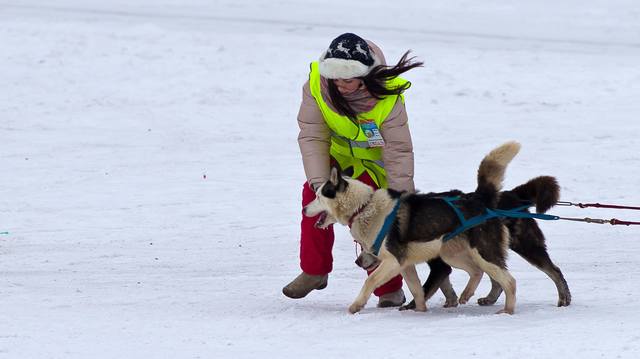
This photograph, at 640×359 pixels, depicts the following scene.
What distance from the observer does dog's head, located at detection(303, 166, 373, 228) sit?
210 inches

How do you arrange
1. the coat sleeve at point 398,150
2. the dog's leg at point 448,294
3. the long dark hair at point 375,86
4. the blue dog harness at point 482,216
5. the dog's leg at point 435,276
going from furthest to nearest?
the dog's leg at point 448,294, the dog's leg at point 435,276, the coat sleeve at point 398,150, the long dark hair at point 375,86, the blue dog harness at point 482,216

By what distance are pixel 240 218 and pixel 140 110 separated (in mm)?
4523

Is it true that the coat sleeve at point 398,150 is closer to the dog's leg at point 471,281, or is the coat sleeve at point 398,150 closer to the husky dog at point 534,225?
the husky dog at point 534,225

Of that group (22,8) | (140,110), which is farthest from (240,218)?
(22,8)

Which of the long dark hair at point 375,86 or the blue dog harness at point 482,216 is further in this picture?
the long dark hair at point 375,86

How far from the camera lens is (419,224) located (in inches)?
208

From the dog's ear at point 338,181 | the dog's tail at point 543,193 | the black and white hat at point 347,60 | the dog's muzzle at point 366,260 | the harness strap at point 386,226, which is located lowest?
the dog's muzzle at point 366,260

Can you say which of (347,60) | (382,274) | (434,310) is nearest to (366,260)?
(382,274)

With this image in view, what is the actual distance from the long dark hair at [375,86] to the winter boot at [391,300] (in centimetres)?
106

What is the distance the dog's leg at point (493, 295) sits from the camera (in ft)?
18.9

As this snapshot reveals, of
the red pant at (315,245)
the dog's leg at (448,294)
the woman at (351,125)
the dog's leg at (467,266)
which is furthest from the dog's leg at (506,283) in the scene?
the red pant at (315,245)

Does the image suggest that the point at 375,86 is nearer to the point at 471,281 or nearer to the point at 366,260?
the point at 366,260

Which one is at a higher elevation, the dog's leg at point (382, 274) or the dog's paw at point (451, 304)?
the dog's leg at point (382, 274)

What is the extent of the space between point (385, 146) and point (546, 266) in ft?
3.27
